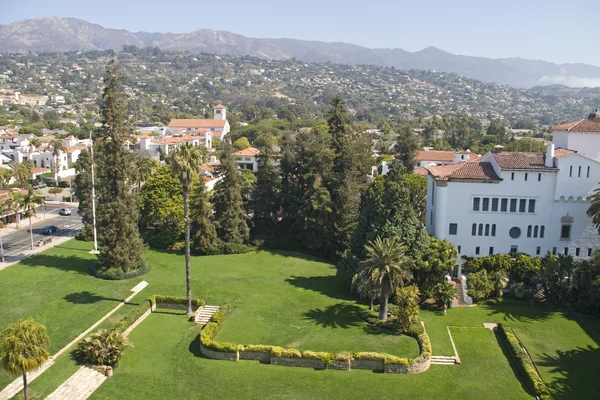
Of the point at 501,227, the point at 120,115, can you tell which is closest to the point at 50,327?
the point at 120,115

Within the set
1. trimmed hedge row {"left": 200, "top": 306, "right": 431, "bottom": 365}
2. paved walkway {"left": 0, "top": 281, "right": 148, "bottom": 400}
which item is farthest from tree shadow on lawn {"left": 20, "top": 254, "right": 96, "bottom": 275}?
trimmed hedge row {"left": 200, "top": 306, "right": 431, "bottom": 365}

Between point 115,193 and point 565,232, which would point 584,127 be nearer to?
point 565,232

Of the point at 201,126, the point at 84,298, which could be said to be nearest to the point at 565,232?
the point at 84,298

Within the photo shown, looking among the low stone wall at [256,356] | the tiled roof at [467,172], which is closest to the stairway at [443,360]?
the low stone wall at [256,356]

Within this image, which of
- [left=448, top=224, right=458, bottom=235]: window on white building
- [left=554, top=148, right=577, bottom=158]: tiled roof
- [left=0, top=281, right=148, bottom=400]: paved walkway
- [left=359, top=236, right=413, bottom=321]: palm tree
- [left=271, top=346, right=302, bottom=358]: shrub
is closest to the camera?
[left=0, top=281, right=148, bottom=400]: paved walkway

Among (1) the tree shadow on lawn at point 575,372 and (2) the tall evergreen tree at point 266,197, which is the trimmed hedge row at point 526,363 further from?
(2) the tall evergreen tree at point 266,197

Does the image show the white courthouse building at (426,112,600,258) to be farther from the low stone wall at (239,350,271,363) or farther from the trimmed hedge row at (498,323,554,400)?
the low stone wall at (239,350,271,363)

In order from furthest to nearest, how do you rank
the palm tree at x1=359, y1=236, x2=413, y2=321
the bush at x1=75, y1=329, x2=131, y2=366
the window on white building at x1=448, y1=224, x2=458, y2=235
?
the window on white building at x1=448, y1=224, x2=458, y2=235, the palm tree at x1=359, y1=236, x2=413, y2=321, the bush at x1=75, y1=329, x2=131, y2=366

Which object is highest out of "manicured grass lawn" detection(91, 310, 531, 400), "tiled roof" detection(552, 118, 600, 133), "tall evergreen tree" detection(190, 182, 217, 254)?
"tiled roof" detection(552, 118, 600, 133)
